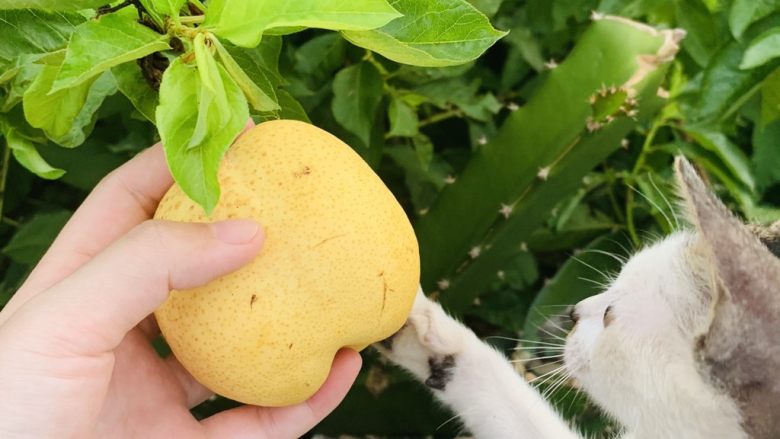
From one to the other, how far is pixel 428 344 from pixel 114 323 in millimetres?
603

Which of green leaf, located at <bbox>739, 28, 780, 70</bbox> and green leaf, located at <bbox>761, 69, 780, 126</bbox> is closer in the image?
green leaf, located at <bbox>739, 28, 780, 70</bbox>

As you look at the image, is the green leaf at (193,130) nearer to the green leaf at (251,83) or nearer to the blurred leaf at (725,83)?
the green leaf at (251,83)

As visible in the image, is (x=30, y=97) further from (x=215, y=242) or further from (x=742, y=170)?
(x=742, y=170)

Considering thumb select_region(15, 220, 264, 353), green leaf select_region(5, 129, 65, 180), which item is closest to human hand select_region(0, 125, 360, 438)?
thumb select_region(15, 220, 264, 353)

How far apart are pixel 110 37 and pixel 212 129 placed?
11 cm

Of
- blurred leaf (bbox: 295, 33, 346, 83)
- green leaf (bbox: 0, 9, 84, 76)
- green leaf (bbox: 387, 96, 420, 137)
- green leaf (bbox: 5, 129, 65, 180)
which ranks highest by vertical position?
green leaf (bbox: 0, 9, 84, 76)

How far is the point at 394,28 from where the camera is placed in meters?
0.69

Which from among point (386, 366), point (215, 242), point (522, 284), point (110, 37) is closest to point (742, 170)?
point (522, 284)

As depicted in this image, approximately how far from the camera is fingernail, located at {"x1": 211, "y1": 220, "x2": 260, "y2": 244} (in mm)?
676

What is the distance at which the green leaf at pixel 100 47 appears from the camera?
562 millimetres

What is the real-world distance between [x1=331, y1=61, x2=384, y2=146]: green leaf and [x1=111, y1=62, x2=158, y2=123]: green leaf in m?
0.48

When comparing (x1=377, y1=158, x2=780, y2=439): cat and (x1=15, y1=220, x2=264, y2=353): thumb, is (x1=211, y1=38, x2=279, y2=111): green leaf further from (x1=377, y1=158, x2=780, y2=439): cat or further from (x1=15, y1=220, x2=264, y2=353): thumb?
(x1=377, y1=158, x2=780, y2=439): cat

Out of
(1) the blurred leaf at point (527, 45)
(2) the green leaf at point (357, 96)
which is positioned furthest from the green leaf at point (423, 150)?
(1) the blurred leaf at point (527, 45)

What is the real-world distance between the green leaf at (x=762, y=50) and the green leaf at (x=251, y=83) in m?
0.73
